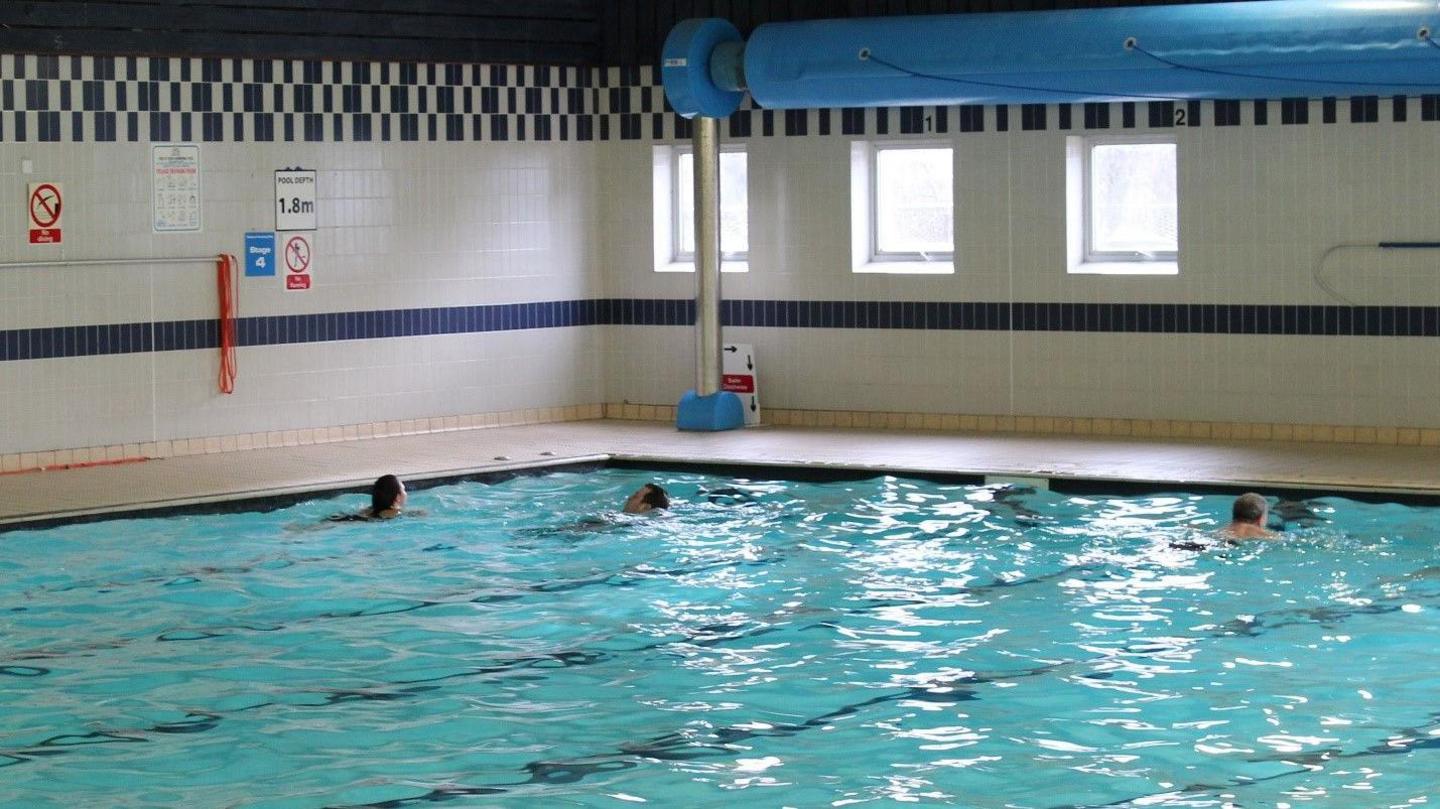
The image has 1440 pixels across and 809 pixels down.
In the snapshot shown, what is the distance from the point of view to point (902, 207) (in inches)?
576

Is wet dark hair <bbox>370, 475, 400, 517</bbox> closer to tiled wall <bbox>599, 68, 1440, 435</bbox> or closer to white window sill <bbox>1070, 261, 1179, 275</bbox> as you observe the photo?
tiled wall <bbox>599, 68, 1440, 435</bbox>

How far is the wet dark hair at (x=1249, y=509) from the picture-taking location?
10008 millimetres

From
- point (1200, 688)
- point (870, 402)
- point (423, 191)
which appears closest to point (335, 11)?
point (423, 191)

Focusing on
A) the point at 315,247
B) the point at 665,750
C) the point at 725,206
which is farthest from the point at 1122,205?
the point at 665,750

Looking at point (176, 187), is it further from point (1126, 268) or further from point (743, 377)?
point (1126, 268)

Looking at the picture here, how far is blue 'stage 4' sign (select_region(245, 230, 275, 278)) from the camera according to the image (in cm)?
1351

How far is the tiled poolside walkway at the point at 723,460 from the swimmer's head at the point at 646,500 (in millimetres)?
1215

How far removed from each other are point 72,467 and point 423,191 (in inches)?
125

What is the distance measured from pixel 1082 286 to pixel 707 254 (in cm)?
255

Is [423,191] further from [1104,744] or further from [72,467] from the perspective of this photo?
[1104,744]

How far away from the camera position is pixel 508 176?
14.9 meters

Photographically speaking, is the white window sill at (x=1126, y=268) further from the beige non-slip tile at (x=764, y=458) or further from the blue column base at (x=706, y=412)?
the blue column base at (x=706, y=412)

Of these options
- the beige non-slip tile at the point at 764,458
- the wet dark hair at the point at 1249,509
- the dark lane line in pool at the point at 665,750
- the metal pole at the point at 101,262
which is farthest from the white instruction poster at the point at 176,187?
the dark lane line in pool at the point at 665,750

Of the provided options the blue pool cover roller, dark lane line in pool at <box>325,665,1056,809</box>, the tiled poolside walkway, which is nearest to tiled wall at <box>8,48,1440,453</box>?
the tiled poolside walkway
